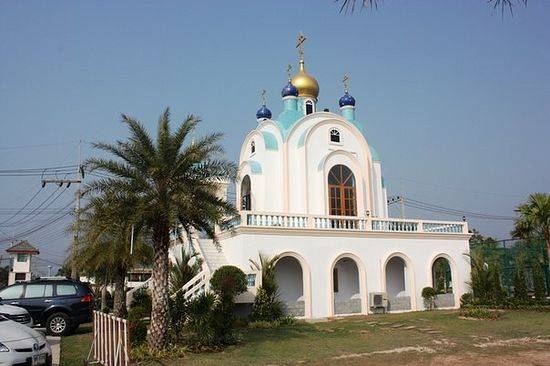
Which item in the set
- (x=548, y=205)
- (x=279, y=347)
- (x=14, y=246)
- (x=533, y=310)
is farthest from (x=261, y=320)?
(x=14, y=246)

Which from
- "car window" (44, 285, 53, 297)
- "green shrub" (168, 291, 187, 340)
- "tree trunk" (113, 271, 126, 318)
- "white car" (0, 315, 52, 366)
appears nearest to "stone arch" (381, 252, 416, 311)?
"tree trunk" (113, 271, 126, 318)

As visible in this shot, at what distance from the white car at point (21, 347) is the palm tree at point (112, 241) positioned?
9.48 ft

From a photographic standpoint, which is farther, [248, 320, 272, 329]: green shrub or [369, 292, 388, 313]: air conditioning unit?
[369, 292, 388, 313]: air conditioning unit

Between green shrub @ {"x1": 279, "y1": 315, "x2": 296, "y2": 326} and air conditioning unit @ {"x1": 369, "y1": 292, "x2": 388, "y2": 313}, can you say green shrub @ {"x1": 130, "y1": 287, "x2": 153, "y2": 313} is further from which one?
air conditioning unit @ {"x1": 369, "y1": 292, "x2": 388, "y2": 313}

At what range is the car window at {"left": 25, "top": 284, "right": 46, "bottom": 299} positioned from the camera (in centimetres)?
1611

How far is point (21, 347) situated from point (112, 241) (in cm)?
909

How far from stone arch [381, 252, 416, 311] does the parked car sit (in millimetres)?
13828

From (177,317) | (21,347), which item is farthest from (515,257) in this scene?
(21,347)

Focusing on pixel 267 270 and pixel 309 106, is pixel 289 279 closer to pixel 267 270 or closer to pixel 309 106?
pixel 267 270

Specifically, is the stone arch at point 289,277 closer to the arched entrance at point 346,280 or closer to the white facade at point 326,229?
the white facade at point 326,229

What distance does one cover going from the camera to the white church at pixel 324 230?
2011 centimetres

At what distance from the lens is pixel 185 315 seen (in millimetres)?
13023

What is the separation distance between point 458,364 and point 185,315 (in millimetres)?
6606

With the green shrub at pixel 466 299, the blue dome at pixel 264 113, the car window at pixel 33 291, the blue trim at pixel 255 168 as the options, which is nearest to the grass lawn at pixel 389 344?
the car window at pixel 33 291
